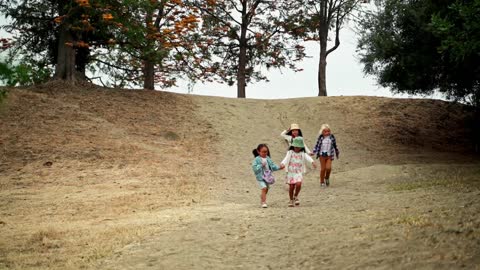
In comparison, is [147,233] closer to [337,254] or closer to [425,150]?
[337,254]

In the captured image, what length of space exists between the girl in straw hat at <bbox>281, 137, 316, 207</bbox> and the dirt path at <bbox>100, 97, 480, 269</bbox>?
0.39 meters

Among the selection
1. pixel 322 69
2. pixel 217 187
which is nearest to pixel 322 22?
pixel 322 69

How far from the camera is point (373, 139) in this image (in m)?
23.1

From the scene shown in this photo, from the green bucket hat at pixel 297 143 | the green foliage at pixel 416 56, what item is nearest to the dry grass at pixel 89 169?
the green bucket hat at pixel 297 143

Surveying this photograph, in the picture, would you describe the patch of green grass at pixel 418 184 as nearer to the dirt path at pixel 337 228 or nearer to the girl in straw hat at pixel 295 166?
the dirt path at pixel 337 228

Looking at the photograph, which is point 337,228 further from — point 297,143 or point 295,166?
point 297,143

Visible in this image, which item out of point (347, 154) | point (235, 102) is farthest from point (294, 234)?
point (235, 102)

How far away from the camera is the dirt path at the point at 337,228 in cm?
584

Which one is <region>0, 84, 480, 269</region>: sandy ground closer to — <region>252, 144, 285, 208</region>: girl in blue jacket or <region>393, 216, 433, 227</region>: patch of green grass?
<region>393, 216, 433, 227</region>: patch of green grass

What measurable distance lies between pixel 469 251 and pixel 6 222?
29.4 feet

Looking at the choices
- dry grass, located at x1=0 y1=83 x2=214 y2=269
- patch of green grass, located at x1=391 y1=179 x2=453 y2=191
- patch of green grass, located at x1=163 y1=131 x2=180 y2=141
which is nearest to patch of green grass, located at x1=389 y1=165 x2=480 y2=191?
patch of green grass, located at x1=391 y1=179 x2=453 y2=191

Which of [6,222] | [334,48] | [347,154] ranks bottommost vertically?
[6,222]

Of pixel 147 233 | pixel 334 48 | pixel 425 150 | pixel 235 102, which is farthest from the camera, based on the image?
pixel 334 48

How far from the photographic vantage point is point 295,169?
1088cm
